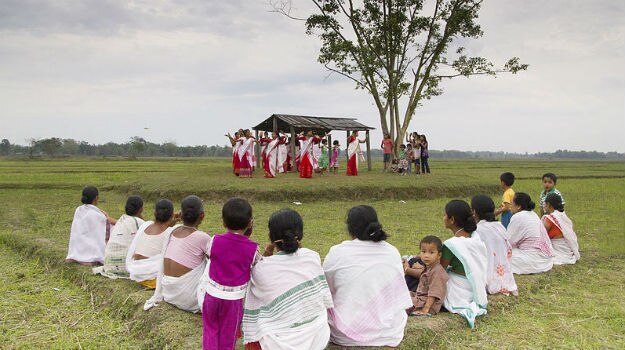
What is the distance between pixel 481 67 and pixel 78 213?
856 inches

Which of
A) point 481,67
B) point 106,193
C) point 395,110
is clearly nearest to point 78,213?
point 106,193

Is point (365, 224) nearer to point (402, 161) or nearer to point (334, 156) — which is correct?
point (402, 161)

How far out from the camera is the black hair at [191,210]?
472cm

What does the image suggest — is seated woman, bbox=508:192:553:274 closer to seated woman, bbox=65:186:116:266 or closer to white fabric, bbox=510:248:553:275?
white fabric, bbox=510:248:553:275

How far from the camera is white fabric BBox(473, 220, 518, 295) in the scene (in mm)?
5477

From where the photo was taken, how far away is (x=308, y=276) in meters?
3.80

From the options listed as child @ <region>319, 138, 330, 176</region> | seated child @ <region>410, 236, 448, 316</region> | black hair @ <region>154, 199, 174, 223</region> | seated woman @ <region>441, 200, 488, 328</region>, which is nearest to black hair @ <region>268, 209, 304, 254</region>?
seated child @ <region>410, 236, 448, 316</region>

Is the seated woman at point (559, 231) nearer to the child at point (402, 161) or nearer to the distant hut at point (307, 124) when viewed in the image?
the distant hut at point (307, 124)

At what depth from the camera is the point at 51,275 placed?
670 centimetres

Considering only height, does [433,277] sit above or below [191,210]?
below

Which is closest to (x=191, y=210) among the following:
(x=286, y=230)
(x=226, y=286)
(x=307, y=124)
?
(x=226, y=286)

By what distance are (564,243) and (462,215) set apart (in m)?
3.44

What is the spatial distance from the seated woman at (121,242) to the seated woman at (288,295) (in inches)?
116

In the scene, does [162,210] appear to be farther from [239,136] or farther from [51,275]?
[239,136]
